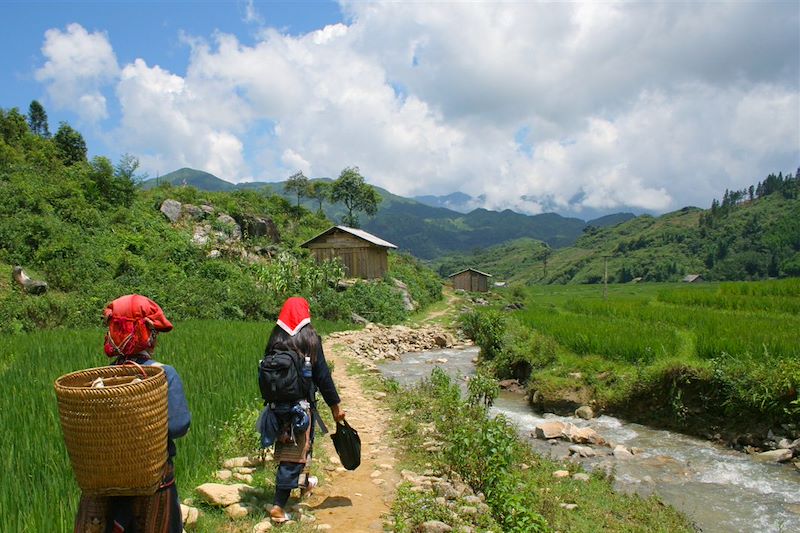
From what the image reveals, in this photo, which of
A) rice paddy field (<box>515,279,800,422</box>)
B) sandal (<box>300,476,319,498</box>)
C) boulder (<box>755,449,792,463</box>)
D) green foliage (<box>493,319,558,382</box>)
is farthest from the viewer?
green foliage (<box>493,319,558,382</box>)

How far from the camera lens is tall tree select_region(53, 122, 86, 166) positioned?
109 ft

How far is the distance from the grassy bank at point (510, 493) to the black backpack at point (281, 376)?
149 cm

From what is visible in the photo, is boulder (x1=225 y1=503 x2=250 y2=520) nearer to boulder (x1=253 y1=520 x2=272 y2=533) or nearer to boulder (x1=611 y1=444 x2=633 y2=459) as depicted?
boulder (x1=253 y1=520 x2=272 y2=533)

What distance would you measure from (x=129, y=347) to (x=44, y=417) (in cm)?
345

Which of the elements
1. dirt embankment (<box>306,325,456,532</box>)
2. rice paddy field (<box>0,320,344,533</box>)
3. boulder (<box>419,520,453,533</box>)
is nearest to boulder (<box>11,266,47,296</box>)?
rice paddy field (<box>0,320,344,533</box>)

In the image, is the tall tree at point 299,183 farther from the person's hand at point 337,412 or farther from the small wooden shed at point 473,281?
the person's hand at point 337,412

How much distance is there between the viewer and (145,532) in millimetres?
2967

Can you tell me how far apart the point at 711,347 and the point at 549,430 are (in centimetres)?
417

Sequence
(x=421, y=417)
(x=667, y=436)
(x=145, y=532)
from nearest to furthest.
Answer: (x=145, y=532) < (x=421, y=417) < (x=667, y=436)

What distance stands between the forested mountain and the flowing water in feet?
223

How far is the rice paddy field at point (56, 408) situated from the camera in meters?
3.65

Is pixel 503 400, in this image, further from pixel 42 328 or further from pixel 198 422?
pixel 42 328

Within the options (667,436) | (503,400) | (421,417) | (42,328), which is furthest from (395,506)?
(42,328)

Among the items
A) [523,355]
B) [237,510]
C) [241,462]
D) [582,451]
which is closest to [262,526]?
[237,510]
